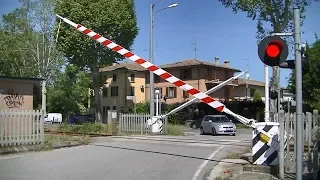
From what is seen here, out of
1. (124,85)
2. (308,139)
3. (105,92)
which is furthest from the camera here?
(105,92)

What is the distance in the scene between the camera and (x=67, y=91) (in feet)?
183

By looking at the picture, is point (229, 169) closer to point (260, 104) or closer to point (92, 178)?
point (92, 178)

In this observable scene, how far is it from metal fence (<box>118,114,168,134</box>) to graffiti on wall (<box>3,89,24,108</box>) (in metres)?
10.4

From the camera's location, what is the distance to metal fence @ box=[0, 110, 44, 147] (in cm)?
1594

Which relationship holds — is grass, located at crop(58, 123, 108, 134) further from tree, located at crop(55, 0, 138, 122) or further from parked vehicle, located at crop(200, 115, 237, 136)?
tree, located at crop(55, 0, 138, 122)

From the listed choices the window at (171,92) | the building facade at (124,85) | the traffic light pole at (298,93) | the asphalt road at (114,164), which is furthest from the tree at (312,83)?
the building facade at (124,85)

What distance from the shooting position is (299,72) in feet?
24.0

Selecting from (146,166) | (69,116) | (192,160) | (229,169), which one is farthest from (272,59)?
(69,116)

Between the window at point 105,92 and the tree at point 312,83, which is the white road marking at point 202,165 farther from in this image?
the window at point 105,92

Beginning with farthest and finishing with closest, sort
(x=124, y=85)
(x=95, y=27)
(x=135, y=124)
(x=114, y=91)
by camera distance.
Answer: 1. (x=114, y=91)
2. (x=124, y=85)
3. (x=95, y=27)
4. (x=135, y=124)

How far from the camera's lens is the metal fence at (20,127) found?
1594 centimetres

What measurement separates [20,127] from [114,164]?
18.9 ft

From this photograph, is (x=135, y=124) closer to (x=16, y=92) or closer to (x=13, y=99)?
(x=16, y=92)

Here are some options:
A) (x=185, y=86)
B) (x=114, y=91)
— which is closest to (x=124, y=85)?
(x=114, y=91)
